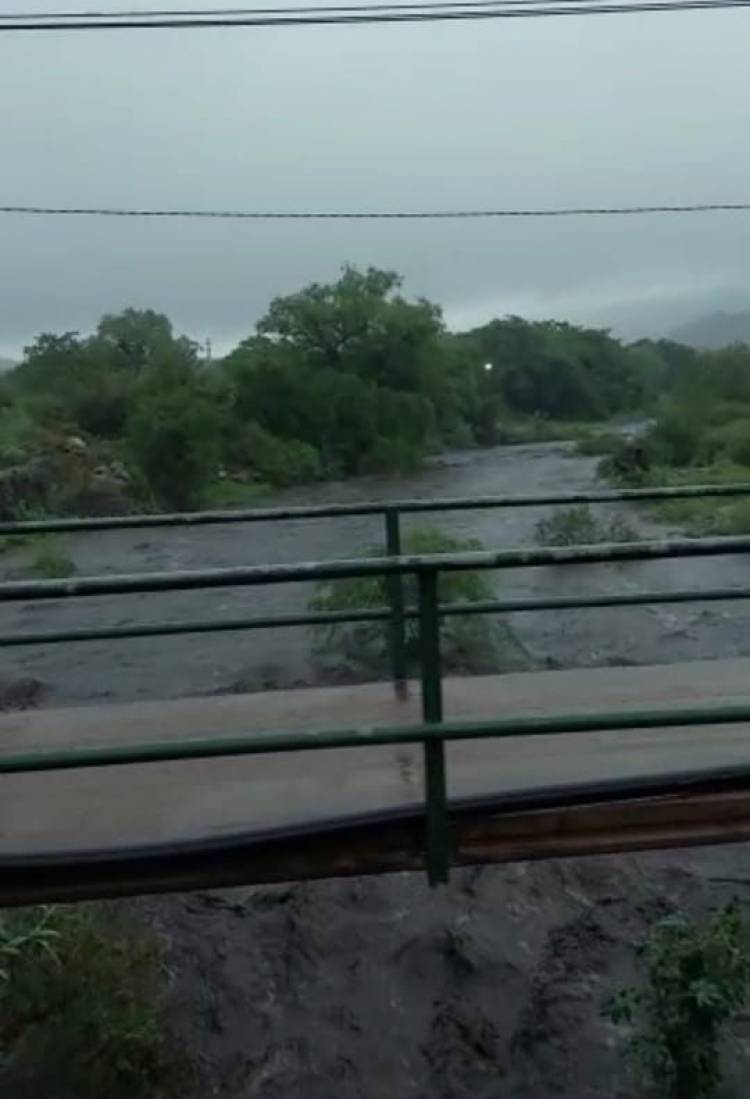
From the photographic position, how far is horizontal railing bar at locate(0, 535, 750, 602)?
2.70m

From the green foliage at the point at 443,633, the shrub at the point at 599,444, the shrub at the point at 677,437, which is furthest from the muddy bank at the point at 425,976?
the shrub at the point at 599,444

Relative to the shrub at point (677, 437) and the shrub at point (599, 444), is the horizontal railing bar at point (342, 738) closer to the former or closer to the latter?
the shrub at point (677, 437)

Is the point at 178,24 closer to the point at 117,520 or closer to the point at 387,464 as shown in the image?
the point at 117,520

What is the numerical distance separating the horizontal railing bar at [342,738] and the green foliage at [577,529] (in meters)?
14.5

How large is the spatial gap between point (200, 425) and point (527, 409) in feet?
62.7

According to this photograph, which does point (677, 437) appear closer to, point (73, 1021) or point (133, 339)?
point (133, 339)

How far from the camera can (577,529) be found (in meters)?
18.1

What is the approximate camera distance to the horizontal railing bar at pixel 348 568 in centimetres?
270

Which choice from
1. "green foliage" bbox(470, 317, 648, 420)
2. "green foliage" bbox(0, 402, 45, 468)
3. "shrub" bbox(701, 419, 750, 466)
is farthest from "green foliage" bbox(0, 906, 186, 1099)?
"green foliage" bbox(470, 317, 648, 420)

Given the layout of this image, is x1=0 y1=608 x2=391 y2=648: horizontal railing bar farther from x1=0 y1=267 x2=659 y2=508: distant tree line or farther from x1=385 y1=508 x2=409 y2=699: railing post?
x1=0 y1=267 x2=659 y2=508: distant tree line

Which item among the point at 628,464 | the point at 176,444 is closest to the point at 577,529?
the point at 176,444

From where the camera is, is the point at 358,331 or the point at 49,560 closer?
the point at 49,560

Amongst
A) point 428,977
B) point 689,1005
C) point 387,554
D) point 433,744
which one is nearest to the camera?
point 433,744

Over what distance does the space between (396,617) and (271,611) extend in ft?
34.9
